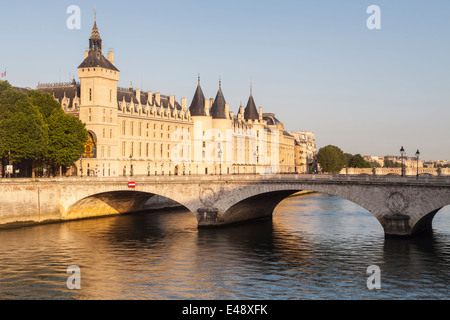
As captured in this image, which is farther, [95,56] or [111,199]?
[95,56]

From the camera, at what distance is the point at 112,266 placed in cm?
4309

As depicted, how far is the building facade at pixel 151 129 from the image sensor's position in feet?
295

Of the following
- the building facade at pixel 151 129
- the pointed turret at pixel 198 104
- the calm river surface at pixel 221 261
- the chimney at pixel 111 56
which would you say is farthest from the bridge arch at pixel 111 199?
the pointed turret at pixel 198 104

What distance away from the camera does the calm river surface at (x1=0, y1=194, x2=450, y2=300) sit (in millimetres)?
35875

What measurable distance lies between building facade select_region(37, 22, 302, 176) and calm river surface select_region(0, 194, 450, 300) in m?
24.7

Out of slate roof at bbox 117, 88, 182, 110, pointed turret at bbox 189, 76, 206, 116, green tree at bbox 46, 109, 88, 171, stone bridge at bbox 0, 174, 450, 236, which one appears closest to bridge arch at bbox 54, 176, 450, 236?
stone bridge at bbox 0, 174, 450, 236

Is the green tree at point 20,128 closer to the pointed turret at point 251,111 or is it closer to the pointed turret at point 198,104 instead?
the pointed turret at point 198,104

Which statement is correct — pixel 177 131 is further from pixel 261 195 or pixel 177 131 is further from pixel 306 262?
pixel 306 262

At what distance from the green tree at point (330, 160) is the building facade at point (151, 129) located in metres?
24.9

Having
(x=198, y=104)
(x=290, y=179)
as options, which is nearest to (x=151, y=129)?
(x=198, y=104)

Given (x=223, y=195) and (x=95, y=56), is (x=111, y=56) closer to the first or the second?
(x=95, y=56)

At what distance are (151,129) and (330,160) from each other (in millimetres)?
80440

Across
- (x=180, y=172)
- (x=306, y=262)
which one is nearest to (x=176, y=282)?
(x=306, y=262)

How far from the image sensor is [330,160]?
173625mm
